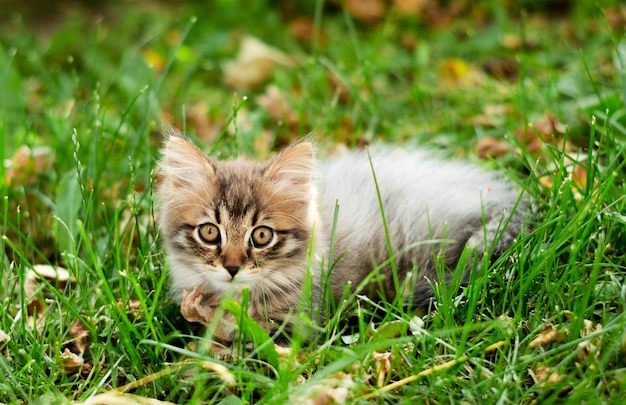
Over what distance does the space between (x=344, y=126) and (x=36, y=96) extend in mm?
2005

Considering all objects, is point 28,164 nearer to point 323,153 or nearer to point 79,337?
point 79,337

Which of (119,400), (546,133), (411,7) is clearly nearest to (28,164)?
(119,400)

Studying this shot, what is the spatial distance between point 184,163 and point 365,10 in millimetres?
3148

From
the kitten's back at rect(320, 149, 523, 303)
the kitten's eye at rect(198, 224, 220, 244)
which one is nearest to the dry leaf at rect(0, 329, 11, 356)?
the kitten's eye at rect(198, 224, 220, 244)

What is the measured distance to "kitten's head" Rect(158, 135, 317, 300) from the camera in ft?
7.79

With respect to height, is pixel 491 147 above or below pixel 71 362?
above

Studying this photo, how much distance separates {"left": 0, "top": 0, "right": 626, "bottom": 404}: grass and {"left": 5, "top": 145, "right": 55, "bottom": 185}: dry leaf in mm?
13

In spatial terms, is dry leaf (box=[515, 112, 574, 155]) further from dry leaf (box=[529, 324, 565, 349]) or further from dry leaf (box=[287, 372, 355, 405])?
dry leaf (box=[287, 372, 355, 405])

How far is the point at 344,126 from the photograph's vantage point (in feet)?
12.6

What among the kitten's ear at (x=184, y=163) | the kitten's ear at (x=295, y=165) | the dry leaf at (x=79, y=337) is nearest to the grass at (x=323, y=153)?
the dry leaf at (x=79, y=337)

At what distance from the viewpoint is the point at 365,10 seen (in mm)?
5305

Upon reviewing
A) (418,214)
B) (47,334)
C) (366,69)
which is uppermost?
(366,69)

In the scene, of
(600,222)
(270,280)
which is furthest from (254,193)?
(600,222)

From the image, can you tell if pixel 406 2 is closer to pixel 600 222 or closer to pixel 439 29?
pixel 439 29
